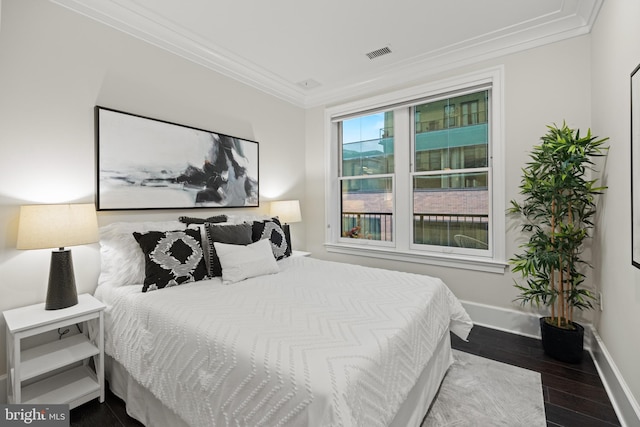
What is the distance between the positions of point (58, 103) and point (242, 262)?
1.71 metres

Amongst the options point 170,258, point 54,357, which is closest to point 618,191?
point 170,258

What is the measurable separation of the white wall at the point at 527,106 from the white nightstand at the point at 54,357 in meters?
3.06

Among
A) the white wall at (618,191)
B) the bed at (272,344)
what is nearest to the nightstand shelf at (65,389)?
the bed at (272,344)

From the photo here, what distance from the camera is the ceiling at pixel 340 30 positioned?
2.39m

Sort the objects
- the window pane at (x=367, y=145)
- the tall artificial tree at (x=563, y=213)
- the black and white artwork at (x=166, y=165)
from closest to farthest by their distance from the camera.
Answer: the tall artificial tree at (x=563, y=213) < the black and white artwork at (x=166, y=165) < the window pane at (x=367, y=145)

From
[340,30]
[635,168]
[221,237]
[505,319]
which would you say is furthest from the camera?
[505,319]

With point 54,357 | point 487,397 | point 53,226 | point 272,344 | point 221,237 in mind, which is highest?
point 53,226

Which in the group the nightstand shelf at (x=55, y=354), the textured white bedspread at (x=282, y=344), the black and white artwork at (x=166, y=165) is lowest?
the nightstand shelf at (x=55, y=354)

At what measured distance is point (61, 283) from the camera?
192cm

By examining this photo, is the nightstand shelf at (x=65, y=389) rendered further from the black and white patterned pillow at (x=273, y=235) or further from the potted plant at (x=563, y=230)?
the potted plant at (x=563, y=230)

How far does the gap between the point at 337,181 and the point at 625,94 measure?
2936mm

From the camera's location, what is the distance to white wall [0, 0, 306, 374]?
1941 mm

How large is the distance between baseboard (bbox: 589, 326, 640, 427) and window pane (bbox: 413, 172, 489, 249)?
118cm

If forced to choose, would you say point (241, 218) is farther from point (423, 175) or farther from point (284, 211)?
point (423, 175)
